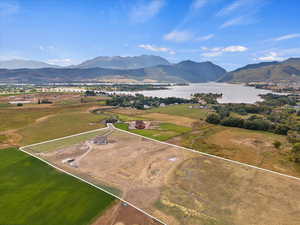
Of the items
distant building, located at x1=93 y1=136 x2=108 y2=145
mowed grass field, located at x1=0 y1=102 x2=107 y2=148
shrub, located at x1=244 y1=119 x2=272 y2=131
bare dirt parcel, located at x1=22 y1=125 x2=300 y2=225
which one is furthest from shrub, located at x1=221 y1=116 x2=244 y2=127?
mowed grass field, located at x1=0 y1=102 x2=107 y2=148

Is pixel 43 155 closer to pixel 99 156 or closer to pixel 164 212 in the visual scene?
pixel 99 156

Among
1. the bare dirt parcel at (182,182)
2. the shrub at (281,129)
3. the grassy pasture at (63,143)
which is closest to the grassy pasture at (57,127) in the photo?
the grassy pasture at (63,143)

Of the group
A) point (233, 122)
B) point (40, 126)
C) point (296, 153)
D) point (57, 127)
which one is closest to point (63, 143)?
point (57, 127)

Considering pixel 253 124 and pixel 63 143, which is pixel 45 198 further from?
pixel 253 124

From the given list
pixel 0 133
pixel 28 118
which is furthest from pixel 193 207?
pixel 28 118

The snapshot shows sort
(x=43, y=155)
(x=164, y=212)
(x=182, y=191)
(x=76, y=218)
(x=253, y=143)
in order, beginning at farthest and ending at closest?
(x=253, y=143) < (x=43, y=155) < (x=182, y=191) < (x=164, y=212) < (x=76, y=218)

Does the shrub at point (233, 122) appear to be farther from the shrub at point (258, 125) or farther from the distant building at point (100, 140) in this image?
the distant building at point (100, 140)
